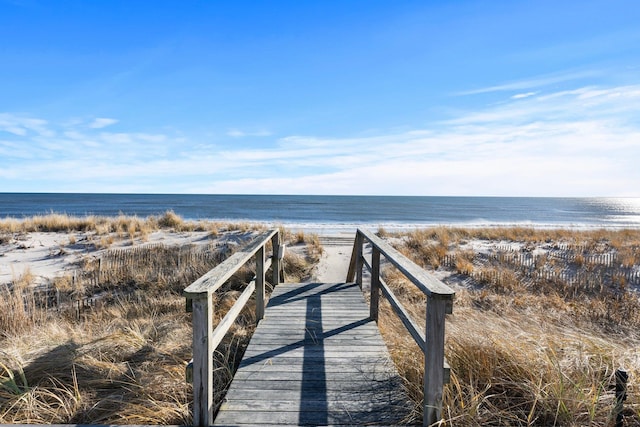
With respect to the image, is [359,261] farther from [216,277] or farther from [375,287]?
[216,277]

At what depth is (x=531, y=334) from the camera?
4277 millimetres

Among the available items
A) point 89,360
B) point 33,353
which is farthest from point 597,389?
point 33,353

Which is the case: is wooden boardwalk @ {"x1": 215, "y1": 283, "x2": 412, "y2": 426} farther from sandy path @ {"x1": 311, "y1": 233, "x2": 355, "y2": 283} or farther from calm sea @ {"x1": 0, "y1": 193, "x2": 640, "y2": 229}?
calm sea @ {"x1": 0, "y1": 193, "x2": 640, "y2": 229}

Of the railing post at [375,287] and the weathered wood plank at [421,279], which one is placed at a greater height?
the weathered wood plank at [421,279]

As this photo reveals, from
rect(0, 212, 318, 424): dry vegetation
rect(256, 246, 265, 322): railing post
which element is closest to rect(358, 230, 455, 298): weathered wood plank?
rect(256, 246, 265, 322): railing post

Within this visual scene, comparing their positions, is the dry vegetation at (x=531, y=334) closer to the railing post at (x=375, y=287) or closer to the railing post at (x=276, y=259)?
the railing post at (x=375, y=287)

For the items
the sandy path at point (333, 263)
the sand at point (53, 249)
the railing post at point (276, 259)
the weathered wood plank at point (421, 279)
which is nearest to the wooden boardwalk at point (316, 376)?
the weathered wood plank at point (421, 279)

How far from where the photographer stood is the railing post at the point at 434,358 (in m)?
2.39

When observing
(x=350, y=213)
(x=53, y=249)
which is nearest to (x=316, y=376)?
(x=53, y=249)

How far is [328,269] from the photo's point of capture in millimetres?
10789

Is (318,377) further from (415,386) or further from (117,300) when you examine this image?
(117,300)

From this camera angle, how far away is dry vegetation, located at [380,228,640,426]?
2.71 m

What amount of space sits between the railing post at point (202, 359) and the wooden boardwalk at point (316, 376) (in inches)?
6.2

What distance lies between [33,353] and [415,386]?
398cm
